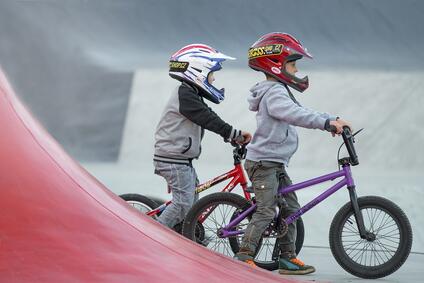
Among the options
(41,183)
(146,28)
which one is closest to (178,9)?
(146,28)

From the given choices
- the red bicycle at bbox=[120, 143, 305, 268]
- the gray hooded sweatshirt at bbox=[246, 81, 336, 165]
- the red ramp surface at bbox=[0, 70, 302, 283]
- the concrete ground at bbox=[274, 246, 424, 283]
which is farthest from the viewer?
the red bicycle at bbox=[120, 143, 305, 268]

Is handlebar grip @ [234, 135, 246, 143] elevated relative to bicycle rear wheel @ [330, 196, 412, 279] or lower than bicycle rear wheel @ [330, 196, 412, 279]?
elevated

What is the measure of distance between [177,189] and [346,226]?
1.11 m

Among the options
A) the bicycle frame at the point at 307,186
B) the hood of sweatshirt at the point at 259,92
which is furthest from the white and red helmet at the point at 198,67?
the bicycle frame at the point at 307,186

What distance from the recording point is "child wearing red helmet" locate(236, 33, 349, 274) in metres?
6.08

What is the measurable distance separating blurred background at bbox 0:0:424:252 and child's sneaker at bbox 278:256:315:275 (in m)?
3.73

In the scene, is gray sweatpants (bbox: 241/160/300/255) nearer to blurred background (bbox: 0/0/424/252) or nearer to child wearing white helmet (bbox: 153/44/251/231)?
child wearing white helmet (bbox: 153/44/251/231)

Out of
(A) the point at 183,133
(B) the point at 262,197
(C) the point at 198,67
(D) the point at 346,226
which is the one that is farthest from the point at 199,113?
(D) the point at 346,226

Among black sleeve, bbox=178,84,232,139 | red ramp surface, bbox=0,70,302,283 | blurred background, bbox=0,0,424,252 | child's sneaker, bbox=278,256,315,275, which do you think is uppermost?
blurred background, bbox=0,0,424,252

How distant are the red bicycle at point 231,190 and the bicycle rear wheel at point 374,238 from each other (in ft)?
1.03

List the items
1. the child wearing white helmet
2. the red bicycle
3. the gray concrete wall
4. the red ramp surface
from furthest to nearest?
the gray concrete wall
the child wearing white helmet
the red bicycle
the red ramp surface

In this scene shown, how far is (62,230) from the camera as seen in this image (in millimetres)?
2016

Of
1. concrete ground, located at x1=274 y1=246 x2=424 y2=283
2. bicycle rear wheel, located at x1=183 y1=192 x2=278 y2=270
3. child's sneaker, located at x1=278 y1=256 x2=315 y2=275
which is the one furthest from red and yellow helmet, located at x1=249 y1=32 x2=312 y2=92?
concrete ground, located at x1=274 y1=246 x2=424 y2=283

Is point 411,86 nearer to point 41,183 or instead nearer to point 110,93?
point 110,93
